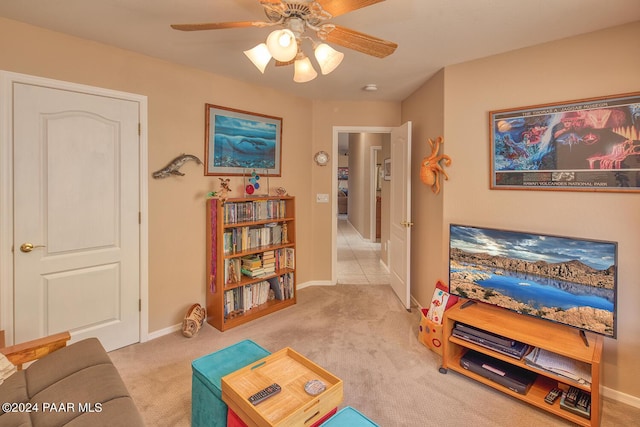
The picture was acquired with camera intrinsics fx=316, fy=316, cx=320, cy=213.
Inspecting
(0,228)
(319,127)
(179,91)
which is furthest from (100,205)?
(319,127)

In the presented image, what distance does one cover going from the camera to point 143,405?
196 centimetres

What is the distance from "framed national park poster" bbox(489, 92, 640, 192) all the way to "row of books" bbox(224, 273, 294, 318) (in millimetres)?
2298

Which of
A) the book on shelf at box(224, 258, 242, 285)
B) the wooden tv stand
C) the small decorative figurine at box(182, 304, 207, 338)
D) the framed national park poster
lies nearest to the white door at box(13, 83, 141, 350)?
the small decorative figurine at box(182, 304, 207, 338)

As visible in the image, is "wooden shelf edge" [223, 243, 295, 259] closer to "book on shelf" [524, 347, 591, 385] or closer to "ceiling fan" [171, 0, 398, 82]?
"ceiling fan" [171, 0, 398, 82]

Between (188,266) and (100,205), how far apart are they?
0.91 meters

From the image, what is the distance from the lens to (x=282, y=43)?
55.9 inches

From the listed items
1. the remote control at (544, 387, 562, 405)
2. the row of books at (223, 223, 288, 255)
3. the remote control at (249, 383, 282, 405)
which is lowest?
the remote control at (544, 387, 562, 405)

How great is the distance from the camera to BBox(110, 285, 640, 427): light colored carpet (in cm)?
190

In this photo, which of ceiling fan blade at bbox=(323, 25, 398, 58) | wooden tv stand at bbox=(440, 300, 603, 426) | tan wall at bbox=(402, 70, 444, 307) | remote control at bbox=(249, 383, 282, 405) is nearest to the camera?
remote control at bbox=(249, 383, 282, 405)

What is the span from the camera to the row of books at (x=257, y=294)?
310 cm

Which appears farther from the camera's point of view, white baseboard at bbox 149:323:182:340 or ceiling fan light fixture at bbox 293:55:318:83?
white baseboard at bbox 149:323:182:340

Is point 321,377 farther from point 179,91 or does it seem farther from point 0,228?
point 179,91

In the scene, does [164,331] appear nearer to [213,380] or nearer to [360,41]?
[213,380]

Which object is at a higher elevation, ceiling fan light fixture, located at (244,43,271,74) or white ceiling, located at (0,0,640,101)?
white ceiling, located at (0,0,640,101)
